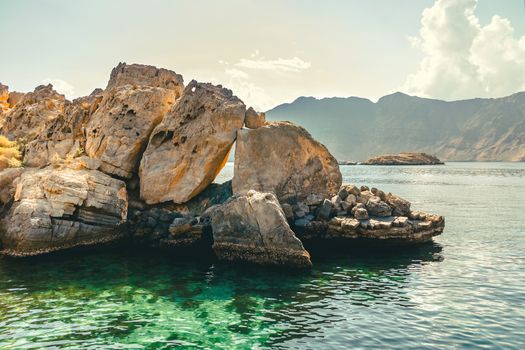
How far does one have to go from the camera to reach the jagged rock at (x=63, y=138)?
127ft

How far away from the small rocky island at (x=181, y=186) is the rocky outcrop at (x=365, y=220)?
0.08 meters

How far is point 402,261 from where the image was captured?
1062 inches

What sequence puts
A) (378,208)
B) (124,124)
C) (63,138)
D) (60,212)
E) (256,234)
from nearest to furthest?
(256,234) → (60,212) → (378,208) → (124,124) → (63,138)

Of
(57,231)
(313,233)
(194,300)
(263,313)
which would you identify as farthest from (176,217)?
(263,313)

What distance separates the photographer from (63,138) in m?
40.0

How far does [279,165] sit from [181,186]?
29.1ft

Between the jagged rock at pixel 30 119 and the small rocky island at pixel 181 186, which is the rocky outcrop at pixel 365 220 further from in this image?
the jagged rock at pixel 30 119

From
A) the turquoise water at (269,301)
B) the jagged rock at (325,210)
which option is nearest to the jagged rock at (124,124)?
the turquoise water at (269,301)

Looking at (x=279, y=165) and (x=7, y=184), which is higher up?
(x=279, y=165)

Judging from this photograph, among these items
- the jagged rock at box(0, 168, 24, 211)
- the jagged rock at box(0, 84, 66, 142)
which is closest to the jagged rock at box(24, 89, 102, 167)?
the jagged rock at box(0, 84, 66, 142)

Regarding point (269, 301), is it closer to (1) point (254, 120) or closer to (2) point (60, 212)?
(2) point (60, 212)

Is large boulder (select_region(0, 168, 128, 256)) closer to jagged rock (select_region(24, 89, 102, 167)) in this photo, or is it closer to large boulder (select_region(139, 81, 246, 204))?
large boulder (select_region(139, 81, 246, 204))

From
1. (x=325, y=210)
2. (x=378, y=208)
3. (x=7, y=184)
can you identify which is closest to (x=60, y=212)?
(x=7, y=184)

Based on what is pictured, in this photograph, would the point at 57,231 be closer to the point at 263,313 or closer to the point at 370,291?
the point at 263,313
